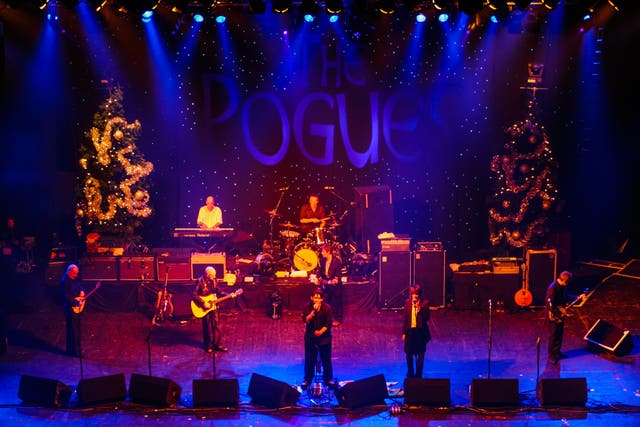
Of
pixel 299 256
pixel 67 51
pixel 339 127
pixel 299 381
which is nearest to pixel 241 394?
pixel 299 381

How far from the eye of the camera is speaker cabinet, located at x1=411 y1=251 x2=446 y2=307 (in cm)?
1720

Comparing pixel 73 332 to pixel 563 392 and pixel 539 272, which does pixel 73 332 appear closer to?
pixel 563 392

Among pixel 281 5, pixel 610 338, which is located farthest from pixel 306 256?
pixel 610 338

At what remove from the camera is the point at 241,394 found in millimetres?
12680

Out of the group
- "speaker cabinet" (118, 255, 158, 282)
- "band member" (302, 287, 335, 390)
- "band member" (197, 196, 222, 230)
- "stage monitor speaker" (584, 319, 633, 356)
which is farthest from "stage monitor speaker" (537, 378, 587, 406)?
"speaker cabinet" (118, 255, 158, 282)

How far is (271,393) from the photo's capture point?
12.1 meters

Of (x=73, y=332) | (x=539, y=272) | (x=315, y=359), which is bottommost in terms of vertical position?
(x=315, y=359)

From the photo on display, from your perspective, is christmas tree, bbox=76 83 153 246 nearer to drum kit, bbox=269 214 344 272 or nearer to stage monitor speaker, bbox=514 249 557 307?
drum kit, bbox=269 214 344 272

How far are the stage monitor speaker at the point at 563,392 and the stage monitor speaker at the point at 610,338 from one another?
2.47m

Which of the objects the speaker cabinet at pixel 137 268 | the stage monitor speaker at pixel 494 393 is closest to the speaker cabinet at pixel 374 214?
the speaker cabinet at pixel 137 268

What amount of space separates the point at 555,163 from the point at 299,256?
635cm

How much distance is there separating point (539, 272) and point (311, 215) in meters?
5.33

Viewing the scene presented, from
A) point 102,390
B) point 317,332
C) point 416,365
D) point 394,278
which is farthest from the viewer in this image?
point 394,278

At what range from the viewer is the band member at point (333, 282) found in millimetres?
16297
